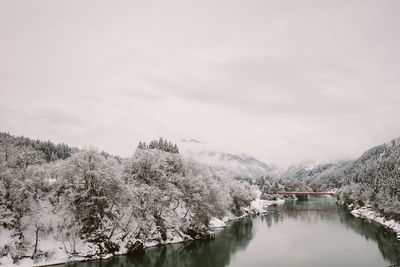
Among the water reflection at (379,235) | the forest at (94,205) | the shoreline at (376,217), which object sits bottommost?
the water reflection at (379,235)

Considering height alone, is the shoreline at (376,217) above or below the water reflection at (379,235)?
above

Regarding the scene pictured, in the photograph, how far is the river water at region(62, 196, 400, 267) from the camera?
2061 inches

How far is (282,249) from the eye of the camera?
6369 centimetres

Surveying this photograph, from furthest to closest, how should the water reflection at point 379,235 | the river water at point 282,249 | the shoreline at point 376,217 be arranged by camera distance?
the shoreline at point 376,217 < the water reflection at point 379,235 < the river water at point 282,249

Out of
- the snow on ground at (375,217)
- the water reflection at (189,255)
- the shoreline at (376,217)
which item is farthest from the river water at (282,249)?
the snow on ground at (375,217)

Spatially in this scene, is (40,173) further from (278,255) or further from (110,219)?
(278,255)

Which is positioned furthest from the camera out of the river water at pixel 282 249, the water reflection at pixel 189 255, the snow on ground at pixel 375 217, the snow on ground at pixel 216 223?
the snow on ground at pixel 216 223

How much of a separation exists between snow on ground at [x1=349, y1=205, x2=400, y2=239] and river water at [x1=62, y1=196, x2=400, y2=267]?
9.45ft

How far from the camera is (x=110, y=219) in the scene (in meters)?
57.9

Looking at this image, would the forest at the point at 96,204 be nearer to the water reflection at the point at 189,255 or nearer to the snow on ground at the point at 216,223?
the water reflection at the point at 189,255

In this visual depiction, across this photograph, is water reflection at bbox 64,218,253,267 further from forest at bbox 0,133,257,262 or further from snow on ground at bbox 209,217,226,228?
snow on ground at bbox 209,217,226,228

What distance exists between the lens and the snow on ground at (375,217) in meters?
82.6

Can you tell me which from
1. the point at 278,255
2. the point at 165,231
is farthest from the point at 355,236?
the point at 165,231

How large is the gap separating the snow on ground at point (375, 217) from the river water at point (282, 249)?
2.88m
